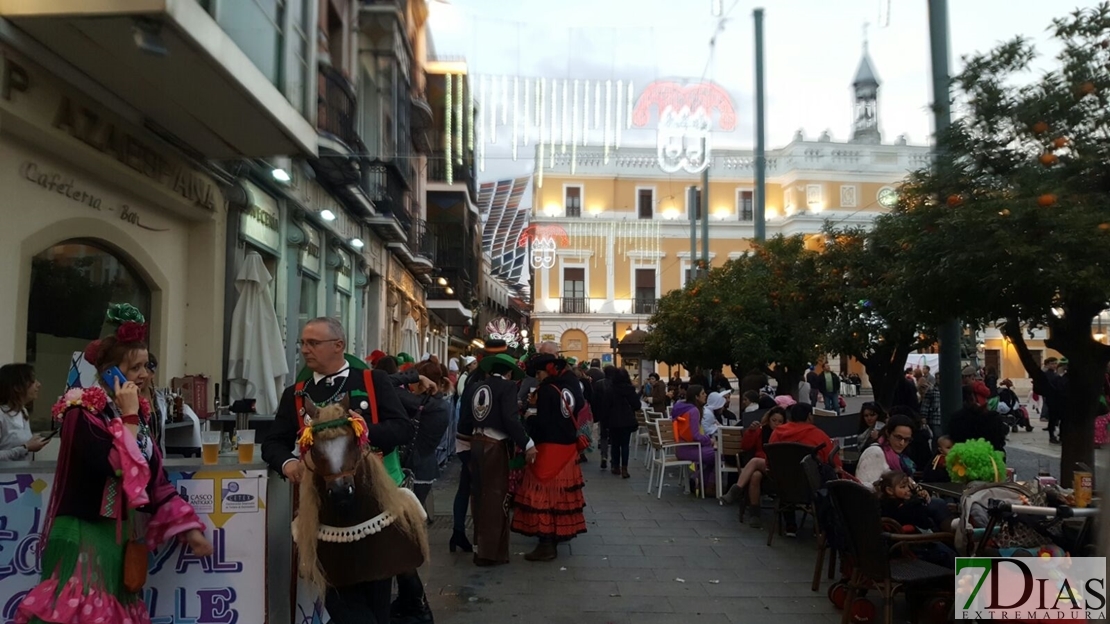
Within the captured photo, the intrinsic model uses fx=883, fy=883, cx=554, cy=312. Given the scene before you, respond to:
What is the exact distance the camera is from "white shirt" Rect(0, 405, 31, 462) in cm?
529

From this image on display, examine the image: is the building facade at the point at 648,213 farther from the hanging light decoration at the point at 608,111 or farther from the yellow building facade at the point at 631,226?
the hanging light decoration at the point at 608,111

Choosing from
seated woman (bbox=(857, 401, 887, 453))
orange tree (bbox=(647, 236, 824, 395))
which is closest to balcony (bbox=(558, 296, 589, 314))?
orange tree (bbox=(647, 236, 824, 395))

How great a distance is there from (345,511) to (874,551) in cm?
328

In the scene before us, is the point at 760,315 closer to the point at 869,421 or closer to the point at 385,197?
the point at 869,421

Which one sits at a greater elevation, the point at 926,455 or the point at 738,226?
the point at 738,226

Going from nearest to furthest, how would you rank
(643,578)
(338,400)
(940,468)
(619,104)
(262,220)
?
(338,400), (643,578), (940,468), (262,220), (619,104)

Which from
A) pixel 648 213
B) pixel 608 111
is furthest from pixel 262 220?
pixel 648 213

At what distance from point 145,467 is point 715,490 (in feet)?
29.6

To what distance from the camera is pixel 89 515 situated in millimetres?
3445

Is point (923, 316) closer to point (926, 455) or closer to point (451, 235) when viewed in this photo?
point (926, 455)

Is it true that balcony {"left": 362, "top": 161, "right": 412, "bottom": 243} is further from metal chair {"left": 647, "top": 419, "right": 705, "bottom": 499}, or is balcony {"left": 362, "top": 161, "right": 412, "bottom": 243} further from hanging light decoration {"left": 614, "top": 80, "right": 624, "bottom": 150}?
metal chair {"left": 647, "top": 419, "right": 705, "bottom": 499}

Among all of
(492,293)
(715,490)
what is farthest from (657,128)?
(492,293)

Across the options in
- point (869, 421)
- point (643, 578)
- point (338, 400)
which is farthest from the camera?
point (869, 421)

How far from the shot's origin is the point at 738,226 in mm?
54469
